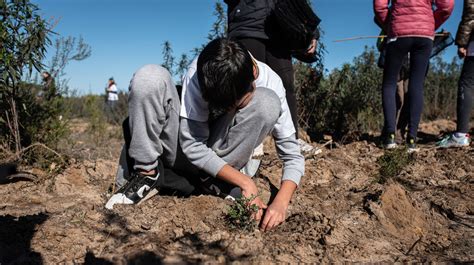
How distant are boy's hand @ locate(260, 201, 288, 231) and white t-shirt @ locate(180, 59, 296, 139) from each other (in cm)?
41

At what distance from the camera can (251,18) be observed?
2.99m

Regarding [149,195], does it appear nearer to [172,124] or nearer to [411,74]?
[172,124]

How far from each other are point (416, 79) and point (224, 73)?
2465 mm

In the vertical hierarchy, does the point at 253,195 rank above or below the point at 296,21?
below

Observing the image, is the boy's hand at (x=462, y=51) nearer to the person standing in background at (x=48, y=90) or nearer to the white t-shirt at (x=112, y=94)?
the person standing in background at (x=48, y=90)

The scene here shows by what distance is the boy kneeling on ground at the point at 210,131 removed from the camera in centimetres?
204

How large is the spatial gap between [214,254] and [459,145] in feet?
10.0

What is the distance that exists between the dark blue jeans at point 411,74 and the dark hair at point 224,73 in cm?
216

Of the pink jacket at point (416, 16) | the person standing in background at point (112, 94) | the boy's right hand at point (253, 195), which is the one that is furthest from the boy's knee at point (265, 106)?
the person standing in background at point (112, 94)

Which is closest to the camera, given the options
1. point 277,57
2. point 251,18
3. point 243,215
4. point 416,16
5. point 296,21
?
point 243,215

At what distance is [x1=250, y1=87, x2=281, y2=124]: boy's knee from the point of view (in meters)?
2.12

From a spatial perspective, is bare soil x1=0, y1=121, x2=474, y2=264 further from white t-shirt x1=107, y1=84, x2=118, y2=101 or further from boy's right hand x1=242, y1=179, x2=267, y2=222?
white t-shirt x1=107, y1=84, x2=118, y2=101

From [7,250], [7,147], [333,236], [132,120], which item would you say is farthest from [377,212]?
[7,147]

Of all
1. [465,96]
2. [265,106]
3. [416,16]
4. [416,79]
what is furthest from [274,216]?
[465,96]
